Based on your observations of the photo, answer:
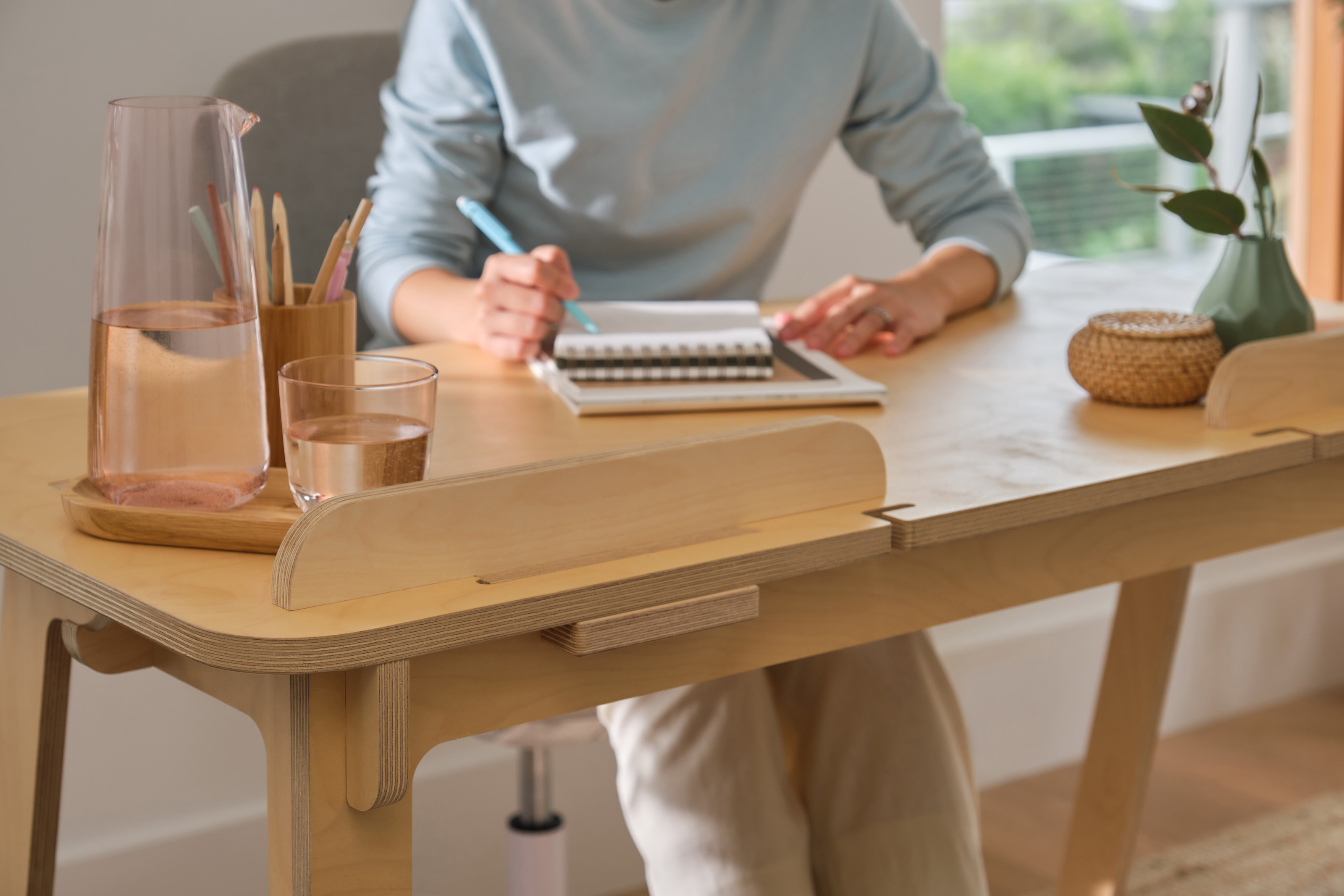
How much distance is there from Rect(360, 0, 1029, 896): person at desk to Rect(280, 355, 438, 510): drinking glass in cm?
35

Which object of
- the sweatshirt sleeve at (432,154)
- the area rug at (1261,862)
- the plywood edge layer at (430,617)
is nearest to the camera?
the plywood edge layer at (430,617)

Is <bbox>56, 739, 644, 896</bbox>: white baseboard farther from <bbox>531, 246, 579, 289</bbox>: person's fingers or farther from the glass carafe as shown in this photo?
the glass carafe

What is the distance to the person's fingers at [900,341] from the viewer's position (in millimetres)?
1084

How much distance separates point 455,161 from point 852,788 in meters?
0.67

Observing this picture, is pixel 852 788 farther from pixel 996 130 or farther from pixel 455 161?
pixel 996 130

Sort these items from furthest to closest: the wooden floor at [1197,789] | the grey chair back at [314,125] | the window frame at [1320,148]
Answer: the window frame at [1320,148] → the wooden floor at [1197,789] → the grey chair back at [314,125]

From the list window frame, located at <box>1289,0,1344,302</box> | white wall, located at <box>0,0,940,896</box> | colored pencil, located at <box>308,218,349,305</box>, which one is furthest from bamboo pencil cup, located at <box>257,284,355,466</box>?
window frame, located at <box>1289,0,1344,302</box>

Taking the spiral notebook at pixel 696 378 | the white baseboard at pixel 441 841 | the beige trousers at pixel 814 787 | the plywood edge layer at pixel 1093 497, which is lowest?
the white baseboard at pixel 441 841

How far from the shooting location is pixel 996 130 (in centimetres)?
580

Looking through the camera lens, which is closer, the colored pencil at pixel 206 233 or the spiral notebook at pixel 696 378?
the colored pencil at pixel 206 233

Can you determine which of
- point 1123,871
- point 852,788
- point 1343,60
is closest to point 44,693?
point 852,788

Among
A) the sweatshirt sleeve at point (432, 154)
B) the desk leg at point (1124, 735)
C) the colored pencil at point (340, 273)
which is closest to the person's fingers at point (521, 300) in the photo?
the sweatshirt sleeve at point (432, 154)

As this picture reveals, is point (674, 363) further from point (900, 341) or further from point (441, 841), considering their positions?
point (441, 841)

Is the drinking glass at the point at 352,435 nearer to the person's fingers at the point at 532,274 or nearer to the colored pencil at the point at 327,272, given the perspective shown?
the colored pencil at the point at 327,272
